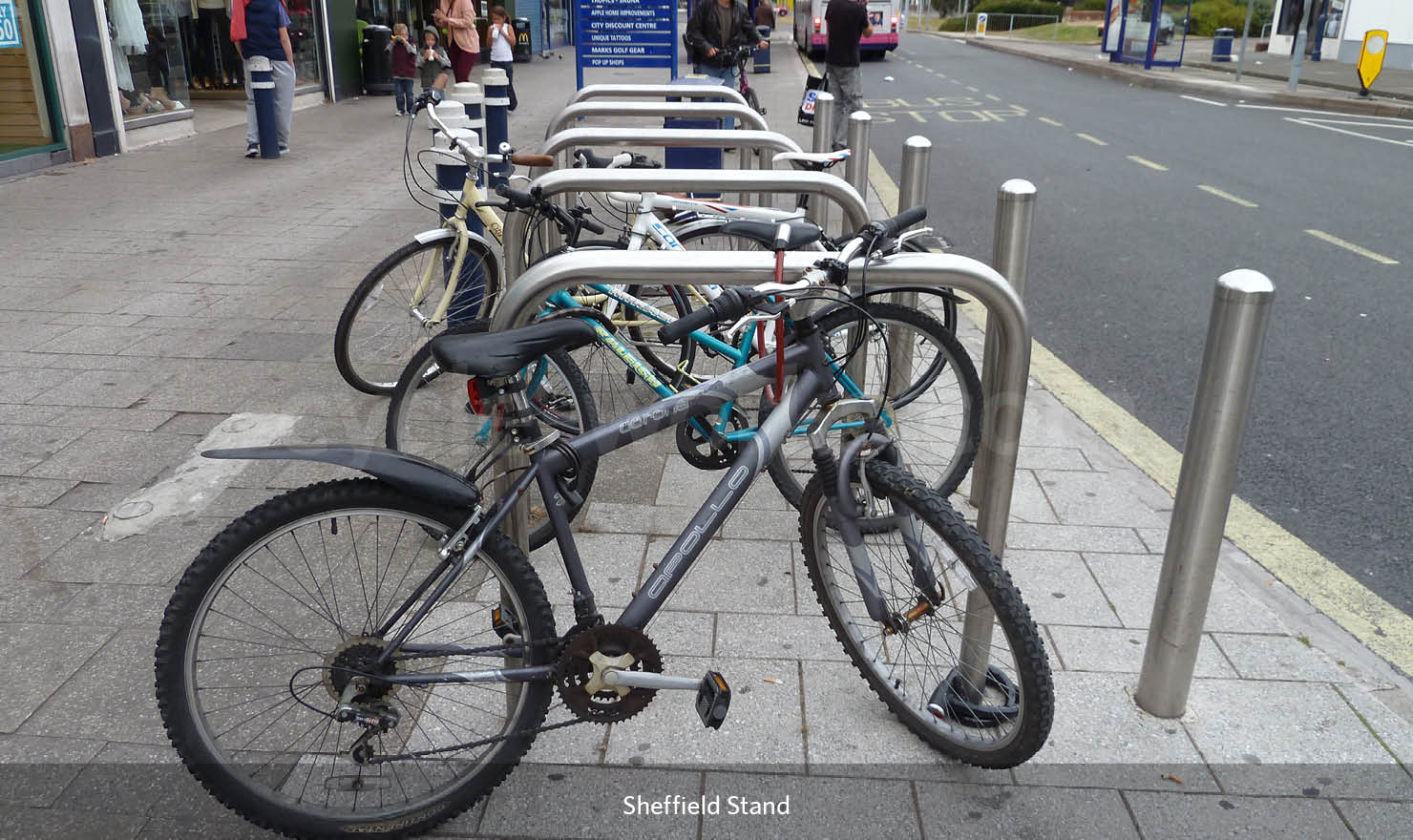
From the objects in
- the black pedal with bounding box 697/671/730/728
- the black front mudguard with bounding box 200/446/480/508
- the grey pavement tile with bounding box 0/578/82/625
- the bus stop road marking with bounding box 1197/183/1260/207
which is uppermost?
the black front mudguard with bounding box 200/446/480/508

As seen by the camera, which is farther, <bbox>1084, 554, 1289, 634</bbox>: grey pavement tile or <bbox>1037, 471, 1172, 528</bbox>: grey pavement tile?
<bbox>1037, 471, 1172, 528</bbox>: grey pavement tile

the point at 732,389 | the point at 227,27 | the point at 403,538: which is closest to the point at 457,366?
the point at 403,538

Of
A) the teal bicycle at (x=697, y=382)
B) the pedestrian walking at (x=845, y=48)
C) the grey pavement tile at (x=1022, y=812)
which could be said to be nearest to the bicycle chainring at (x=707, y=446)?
the teal bicycle at (x=697, y=382)

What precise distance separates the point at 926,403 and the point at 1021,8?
66901mm

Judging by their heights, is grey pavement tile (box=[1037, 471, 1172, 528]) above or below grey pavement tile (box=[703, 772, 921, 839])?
below

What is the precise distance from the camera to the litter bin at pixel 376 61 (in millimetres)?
18562

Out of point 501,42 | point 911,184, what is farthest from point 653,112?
point 501,42

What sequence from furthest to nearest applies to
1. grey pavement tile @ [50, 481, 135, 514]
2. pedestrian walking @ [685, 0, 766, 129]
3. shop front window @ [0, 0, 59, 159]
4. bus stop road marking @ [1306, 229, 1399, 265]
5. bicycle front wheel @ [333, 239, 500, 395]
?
pedestrian walking @ [685, 0, 766, 129]
shop front window @ [0, 0, 59, 159]
bus stop road marking @ [1306, 229, 1399, 265]
bicycle front wheel @ [333, 239, 500, 395]
grey pavement tile @ [50, 481, 135, 514]

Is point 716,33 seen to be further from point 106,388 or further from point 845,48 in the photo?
point 106,388

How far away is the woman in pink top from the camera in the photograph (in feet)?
51.3

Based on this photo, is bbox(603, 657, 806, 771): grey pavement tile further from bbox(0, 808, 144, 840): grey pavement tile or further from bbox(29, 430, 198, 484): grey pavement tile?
bbox(29, 430, 198, 484): grey pavement tile

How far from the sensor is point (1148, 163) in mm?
13016

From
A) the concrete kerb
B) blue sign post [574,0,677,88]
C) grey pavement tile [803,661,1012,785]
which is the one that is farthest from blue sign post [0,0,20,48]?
the concrete kerb

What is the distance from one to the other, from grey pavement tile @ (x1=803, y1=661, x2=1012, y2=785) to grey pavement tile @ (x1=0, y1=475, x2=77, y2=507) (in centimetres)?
273
